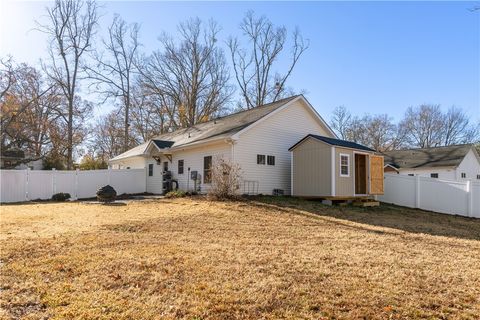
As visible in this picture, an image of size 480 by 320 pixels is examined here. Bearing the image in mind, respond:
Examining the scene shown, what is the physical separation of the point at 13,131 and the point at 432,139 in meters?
45.8

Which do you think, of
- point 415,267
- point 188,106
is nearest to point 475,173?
point 188,106

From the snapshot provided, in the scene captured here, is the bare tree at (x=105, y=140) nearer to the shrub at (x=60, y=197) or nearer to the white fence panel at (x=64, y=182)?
the white fence panel at (x=64, y=182)

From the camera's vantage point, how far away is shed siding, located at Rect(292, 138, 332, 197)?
14125 mm

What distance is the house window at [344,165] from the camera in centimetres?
1430

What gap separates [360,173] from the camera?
1595 centimetres

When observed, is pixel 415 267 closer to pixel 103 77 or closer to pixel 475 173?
pixel 475 173

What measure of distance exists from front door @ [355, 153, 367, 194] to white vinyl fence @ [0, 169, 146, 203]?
1344 centimetres

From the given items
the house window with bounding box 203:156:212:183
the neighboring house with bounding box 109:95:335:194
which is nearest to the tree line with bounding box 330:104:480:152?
the neighboring house with bounding box 109:95:335:194

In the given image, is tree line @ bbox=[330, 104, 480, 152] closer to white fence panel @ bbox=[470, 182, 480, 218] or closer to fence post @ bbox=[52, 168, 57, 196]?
white fence panel @ bbox=[470, 182, 480, 218]

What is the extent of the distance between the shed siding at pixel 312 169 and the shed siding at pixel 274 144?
0.96 metres

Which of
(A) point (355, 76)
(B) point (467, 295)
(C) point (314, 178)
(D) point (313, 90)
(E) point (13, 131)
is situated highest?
(D) point (313, 90)

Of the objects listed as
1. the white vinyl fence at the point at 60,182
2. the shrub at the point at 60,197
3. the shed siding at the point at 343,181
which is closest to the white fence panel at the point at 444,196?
the shed siding at the point at 343,181

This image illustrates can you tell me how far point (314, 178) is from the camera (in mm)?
14734

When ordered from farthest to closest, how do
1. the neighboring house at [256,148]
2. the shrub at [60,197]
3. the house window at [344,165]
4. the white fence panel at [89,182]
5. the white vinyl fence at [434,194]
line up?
the white fence panel at [89,182] < the shrub at [60,197] < the neighboring house at [256,148] < the white vinyl fence at [434,194] < the house window at [344,165]
